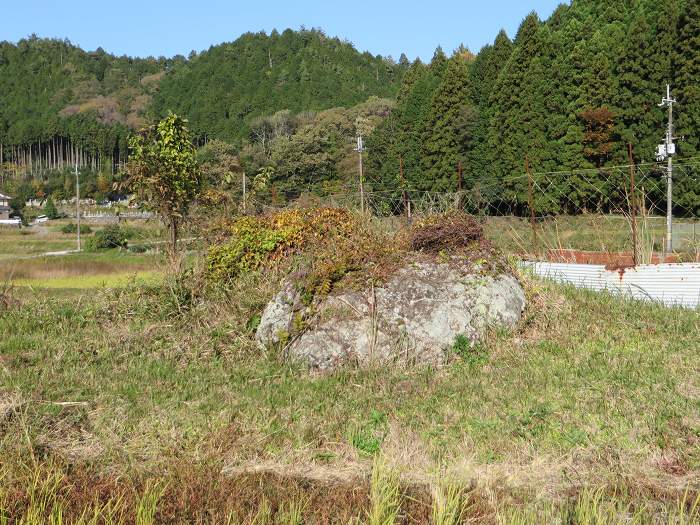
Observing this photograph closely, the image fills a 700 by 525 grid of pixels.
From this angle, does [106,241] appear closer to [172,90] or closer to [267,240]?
[267,240]

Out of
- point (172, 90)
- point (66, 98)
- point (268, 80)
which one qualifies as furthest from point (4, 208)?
point (66, 98)

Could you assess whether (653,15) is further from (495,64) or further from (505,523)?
(505,523)

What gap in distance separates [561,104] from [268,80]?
7790cm

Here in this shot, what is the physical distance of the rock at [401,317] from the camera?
20.9 feet

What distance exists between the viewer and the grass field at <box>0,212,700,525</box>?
337cm

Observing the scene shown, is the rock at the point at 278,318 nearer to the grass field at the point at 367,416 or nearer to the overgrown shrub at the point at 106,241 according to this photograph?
the grass field at the point at 367,416

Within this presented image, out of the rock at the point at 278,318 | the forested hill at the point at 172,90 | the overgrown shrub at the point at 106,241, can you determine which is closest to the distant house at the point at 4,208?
the forested hill at the point at 172,90

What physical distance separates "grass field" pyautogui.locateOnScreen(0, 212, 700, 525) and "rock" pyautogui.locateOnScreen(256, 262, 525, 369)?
8.9 inches

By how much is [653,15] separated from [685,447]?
34.9m

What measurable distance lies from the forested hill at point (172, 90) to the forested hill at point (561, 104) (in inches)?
1590

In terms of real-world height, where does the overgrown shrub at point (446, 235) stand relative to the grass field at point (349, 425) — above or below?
above

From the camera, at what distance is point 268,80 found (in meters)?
103

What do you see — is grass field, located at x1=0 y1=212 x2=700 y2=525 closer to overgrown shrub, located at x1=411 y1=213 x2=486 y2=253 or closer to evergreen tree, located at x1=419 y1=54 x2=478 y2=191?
overgrown shrub, located at x1=411 y1=213 x2=486 y2=253

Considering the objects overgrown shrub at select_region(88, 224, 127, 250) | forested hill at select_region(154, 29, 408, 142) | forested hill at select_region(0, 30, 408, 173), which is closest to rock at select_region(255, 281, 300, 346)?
overgrown shrub at select_region(88, 224, 127, 250)
